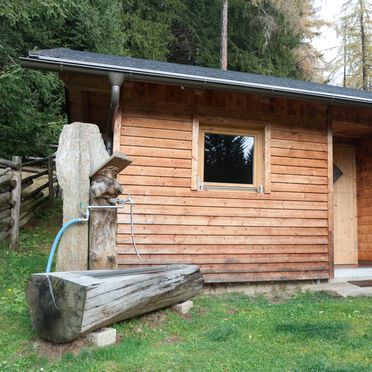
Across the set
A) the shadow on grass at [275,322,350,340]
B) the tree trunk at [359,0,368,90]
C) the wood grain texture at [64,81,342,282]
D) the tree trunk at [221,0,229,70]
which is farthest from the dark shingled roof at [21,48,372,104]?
the tree trunk at [359,0,368,90]

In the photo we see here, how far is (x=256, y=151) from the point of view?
573cm

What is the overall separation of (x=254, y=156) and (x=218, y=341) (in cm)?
313

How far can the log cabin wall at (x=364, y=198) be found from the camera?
717 centimetres

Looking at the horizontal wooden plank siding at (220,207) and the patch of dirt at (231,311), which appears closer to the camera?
the patch of dirt at (231,311)

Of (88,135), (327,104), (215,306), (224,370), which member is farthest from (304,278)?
(88,135)

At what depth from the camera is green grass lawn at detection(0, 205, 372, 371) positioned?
2.72 meters

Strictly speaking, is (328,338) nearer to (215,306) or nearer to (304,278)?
(215,306)

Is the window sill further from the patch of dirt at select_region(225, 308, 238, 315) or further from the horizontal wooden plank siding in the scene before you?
the patch of dirt at select_region(225, 308, 238, 315)

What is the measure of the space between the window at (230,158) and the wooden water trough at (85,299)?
2.36 metres

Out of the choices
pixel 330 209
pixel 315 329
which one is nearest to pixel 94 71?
pixel 315 329

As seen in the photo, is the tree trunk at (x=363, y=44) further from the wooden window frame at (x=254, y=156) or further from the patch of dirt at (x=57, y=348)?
the patch of dirt at (x=57, y=348)

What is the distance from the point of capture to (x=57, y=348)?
2.87 m

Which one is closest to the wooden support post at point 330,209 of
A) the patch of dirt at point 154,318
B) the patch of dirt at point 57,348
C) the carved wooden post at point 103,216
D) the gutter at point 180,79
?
the gutter at point 180,79

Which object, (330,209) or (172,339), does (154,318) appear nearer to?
(172,339)
